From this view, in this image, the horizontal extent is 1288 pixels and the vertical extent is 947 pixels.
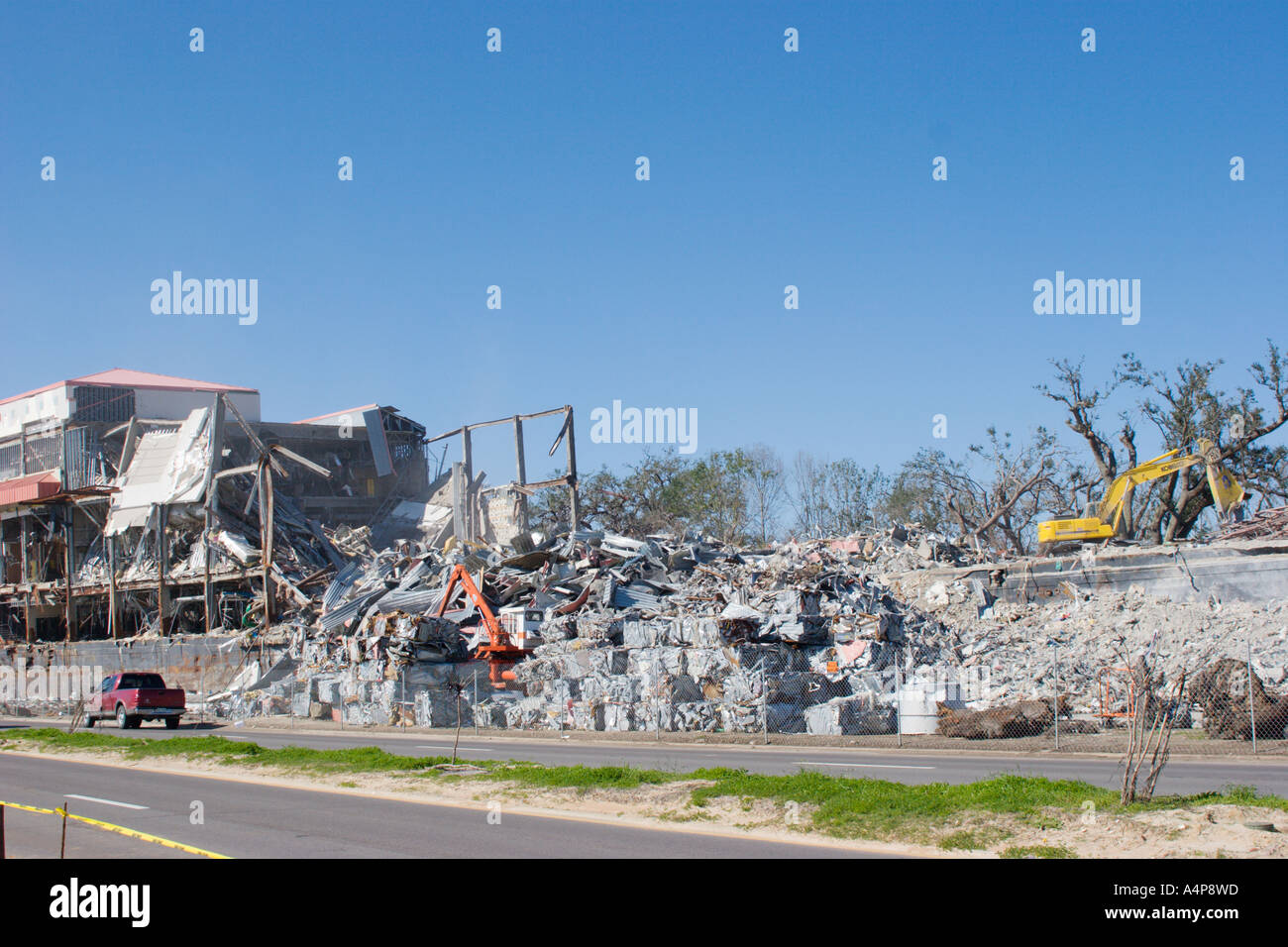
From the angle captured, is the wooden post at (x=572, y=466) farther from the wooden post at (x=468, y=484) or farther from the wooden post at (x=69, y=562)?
the wooden post at (x=69, y=562)

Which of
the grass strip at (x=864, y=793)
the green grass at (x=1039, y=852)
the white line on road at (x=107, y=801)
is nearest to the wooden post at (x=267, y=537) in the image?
the grass strip at (x=864, y=793)

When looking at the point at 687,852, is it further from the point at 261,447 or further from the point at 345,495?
the point at 345,495

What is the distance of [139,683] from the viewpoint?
32.9 metres

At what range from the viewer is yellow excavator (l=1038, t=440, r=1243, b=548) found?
37.3 metres

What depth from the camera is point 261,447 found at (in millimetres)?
45906

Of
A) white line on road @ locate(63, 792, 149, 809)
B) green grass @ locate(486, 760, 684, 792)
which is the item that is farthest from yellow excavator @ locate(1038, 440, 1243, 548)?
white line on road @ locate(63, 792, 149, 809)

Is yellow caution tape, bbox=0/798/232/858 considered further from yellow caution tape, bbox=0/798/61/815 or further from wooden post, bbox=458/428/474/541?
wooden post, bbox=458/428/474/541

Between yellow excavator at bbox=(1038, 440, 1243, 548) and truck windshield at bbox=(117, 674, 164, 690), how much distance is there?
2896 cm

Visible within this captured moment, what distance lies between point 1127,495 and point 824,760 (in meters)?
26.1

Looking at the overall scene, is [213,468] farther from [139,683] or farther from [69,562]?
[139,683]

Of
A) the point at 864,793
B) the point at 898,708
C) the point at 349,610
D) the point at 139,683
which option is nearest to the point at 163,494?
the point at 349,610

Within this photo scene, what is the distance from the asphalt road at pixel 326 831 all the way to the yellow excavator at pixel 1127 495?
97.7 feet
